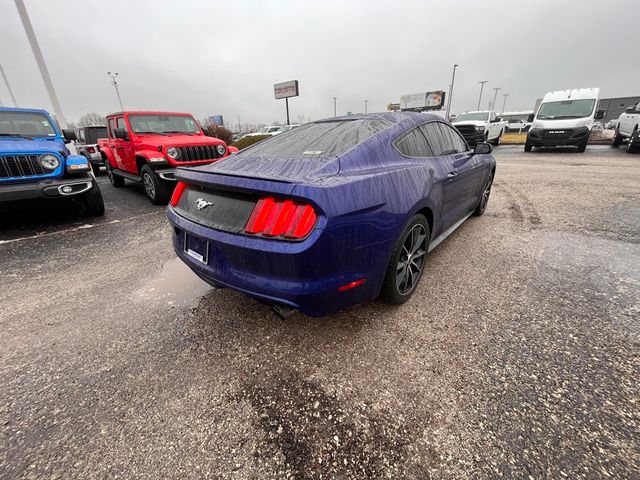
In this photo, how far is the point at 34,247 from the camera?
409cm

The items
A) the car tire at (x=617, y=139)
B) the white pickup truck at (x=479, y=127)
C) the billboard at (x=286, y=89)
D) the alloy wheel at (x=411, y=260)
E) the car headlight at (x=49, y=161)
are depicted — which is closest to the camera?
the alloy wheel at (x=411, y=260)

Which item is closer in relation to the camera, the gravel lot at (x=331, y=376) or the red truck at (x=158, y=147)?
the gravel lot at (x=331, y=376)

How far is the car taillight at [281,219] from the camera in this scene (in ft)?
5.39

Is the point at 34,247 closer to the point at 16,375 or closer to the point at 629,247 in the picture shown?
the point at 16,375

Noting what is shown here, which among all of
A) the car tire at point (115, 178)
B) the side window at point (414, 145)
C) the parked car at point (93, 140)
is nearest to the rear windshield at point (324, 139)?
the side window at point (414, 145)

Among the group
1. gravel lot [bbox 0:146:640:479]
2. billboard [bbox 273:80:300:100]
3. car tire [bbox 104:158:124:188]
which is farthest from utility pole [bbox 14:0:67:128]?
billboard [bbox 273:80:300:100]

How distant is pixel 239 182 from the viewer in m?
1.86

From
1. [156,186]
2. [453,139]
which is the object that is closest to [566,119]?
[453,139]

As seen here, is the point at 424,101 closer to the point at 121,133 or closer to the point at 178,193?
the point at 121,133

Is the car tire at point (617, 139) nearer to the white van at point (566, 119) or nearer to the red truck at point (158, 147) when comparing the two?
the white van at point (566, 119)

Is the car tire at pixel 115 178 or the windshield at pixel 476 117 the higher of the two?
the windshield at pixel 476 117

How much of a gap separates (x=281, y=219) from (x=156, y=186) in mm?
5424

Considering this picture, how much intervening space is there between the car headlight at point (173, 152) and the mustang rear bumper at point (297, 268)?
15.5 ft

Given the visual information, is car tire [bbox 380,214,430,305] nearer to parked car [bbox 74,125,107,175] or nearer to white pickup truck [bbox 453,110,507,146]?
parked car [bbox 74,125,107,175]
